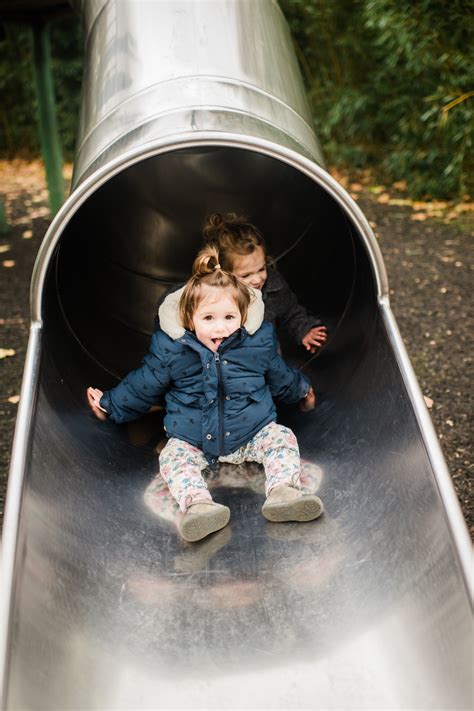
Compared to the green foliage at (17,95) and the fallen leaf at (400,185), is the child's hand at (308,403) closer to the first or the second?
the fallen leaf at (400,185)

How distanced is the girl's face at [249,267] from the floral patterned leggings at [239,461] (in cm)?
64

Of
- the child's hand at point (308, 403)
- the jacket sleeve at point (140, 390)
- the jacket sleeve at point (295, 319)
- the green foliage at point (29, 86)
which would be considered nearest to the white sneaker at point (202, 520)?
the jacket sleeve at point (140, 390)

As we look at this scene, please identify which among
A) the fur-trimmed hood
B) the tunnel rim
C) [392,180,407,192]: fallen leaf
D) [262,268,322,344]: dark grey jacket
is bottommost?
[392,180,407,192]: fallen leaf

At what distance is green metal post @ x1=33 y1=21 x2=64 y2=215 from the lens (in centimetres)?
611

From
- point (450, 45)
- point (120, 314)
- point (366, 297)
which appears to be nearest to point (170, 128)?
point (366, 297)

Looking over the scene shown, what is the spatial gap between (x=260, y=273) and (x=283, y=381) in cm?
50

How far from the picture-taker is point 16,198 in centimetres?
872

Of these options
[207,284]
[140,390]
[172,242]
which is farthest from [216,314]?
[172,242]

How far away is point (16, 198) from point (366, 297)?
251 inches

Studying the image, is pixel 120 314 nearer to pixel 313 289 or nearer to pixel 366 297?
pixel 313 289

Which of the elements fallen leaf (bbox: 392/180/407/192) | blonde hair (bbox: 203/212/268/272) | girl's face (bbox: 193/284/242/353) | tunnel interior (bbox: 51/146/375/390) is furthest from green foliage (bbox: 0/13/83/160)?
girl's face (bbox: 193/284/242/353)

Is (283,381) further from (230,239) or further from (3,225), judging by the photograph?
(3,225)

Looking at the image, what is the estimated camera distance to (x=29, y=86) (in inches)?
407

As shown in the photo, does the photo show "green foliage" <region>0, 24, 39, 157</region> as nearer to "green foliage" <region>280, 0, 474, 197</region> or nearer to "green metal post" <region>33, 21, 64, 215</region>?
"green foliage" <region>280, 0, 474, 197</region>
